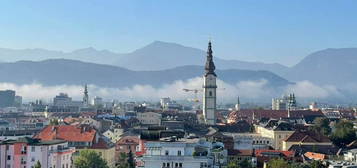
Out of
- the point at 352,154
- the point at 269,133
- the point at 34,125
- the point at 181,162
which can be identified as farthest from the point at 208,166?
the point at 34,125

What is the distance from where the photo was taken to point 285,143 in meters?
90.1

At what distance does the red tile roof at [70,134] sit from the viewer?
76688mm

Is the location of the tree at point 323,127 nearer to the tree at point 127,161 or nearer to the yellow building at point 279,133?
the yellow building at point 279,133

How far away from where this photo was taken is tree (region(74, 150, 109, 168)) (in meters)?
63.7

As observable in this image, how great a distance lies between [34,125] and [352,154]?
68.8 metres

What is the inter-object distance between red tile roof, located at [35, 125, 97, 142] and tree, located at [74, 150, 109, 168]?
451 inches

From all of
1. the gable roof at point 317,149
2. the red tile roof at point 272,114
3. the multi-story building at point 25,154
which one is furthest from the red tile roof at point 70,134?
the red tile roof at point 272,114

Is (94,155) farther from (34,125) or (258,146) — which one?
(34,125)

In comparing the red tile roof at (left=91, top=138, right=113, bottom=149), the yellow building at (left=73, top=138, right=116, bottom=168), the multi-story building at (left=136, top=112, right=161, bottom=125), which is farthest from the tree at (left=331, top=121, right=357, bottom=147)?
the multi-story building at (left=136, top=112, right=161, bottom=125)

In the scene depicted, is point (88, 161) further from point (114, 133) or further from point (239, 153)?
point (114, 133)

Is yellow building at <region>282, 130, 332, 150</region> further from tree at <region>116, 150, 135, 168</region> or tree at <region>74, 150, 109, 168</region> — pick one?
tree at <region>74, 150, 109, 168</region>

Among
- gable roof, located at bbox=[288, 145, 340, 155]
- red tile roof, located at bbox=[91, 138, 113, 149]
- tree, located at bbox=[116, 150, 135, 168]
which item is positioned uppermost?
red tile roof, located at bbox=[91, 138, 113, 149]

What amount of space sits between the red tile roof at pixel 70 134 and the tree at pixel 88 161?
1146 centimetres

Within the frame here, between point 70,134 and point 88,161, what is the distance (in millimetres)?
14221
